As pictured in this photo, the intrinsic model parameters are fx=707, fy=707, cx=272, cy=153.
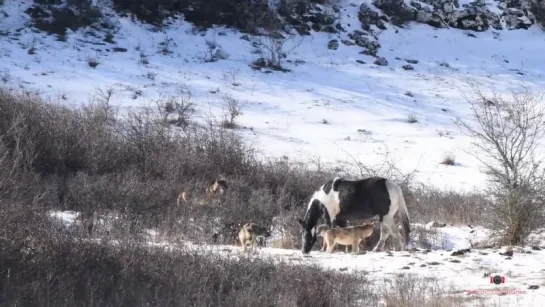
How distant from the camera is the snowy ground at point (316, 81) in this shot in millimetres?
20797

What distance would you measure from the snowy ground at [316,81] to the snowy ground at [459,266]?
28.9 ft

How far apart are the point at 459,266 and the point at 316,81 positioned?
18.5 meters

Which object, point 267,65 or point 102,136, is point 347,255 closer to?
point 102,136

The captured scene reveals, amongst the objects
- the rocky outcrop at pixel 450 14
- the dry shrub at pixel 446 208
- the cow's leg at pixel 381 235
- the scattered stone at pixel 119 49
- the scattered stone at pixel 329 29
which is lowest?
the scattered stone at pixel 119 49

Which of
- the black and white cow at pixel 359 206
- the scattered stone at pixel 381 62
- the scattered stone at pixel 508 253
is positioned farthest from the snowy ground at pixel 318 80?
the scattered stone at pixel 508 253

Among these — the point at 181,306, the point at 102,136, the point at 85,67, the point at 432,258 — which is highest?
the point at 181,306

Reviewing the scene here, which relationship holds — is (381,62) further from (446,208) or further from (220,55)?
(446,208)

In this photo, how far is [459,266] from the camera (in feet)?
27.5

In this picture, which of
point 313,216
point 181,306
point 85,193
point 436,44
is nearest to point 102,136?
point 85,193

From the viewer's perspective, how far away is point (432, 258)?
8.99 m

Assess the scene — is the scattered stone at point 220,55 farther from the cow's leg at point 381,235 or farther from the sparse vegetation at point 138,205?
the cow's leg at point 381,235

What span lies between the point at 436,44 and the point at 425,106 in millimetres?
7628

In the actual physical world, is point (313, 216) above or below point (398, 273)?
below

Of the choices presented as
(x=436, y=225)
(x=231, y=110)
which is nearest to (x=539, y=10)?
(x=231, y=110)
